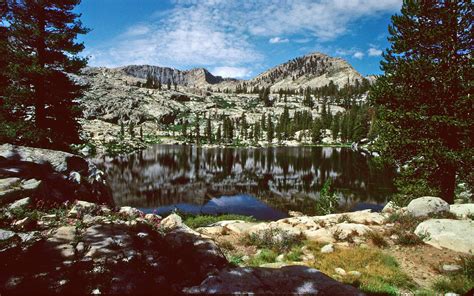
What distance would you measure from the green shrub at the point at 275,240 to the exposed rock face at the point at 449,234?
518 cm

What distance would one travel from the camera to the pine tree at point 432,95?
16.0 m

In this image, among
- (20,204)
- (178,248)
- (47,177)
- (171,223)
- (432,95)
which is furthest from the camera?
(432,95)

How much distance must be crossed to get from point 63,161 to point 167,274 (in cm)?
1141

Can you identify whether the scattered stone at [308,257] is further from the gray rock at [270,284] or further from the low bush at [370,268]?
the gray rock at [270,284]

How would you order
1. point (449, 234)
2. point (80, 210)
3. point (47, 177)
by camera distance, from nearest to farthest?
point (80, 210) < point (449, 234) < point (47, 177)

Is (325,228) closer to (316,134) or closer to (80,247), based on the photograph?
(80,247)

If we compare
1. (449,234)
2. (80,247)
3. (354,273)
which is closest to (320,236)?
(354,273)

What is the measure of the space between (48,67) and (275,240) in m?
20.0

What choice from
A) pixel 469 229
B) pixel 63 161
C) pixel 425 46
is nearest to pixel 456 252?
pixel 469 229

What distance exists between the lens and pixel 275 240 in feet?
40.0

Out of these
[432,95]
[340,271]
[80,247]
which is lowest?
[340,271]

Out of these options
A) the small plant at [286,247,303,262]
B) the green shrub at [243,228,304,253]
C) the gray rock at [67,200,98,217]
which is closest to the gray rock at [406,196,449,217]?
the green shrub at [243,228,304,253]

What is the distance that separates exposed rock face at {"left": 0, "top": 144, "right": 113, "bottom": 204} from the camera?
34.6 ft

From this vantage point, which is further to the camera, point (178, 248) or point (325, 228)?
point (325, 228)
